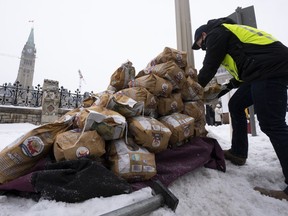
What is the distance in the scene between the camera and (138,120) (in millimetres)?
1504

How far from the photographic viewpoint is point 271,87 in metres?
1.48

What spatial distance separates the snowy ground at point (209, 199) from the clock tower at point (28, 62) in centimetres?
7055

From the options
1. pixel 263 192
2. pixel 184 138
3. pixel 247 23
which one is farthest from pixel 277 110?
pixel 247 23

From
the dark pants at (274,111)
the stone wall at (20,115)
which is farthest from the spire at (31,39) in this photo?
the dark pants at (274,111)

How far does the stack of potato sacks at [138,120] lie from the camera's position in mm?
1259

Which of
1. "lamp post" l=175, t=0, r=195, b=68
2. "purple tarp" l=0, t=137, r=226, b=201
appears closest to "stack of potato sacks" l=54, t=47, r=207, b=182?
"purple tarp" l=0, t=137, r=226, b=201

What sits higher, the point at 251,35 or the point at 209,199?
the point at 251,35

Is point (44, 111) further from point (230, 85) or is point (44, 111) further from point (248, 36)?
point (248, 36)

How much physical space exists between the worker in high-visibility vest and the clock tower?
7042 cm

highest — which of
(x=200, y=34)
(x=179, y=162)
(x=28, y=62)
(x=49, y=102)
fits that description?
(x=28, y=62)

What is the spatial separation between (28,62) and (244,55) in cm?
7610

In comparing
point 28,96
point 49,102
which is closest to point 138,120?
point 49,102

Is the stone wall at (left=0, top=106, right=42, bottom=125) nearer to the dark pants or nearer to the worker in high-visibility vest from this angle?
the worker in high-visibility vest

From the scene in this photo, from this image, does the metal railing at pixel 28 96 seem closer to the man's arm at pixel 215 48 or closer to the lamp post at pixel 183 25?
the lamp post at pixel 183 25
